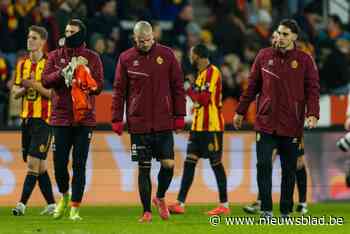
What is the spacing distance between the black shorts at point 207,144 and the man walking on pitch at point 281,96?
100 inches

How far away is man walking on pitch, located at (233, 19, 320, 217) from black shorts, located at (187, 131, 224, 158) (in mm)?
2552

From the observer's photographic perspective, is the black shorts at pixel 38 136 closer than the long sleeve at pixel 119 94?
No

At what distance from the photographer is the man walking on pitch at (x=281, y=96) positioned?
1562cm

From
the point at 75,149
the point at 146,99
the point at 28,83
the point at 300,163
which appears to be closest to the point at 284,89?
the point at 146,99

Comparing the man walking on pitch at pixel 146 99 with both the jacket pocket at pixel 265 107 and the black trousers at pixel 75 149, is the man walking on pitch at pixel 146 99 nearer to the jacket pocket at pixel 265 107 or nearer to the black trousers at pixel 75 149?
the black trousers at pixel 75 149

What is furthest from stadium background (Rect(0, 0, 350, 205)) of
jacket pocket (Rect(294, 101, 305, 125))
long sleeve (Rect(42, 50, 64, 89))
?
jacket pocket (Rect(294, 101, 305, 125))

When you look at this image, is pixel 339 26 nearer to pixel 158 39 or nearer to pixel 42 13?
pixel 158 39

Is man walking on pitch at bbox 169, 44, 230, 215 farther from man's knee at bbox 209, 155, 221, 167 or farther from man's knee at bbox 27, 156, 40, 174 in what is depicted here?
man's knee at bbox 27, 156, 40, 174

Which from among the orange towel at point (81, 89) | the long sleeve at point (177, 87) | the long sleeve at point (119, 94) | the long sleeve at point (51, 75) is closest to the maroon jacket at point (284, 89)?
the long sleeve at point (177, 87)

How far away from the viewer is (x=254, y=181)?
20672 mm

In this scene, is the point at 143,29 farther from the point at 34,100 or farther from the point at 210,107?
the point at 210,107

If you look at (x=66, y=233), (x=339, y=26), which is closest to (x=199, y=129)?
(x=66, y=233)

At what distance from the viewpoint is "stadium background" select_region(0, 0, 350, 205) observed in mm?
20422

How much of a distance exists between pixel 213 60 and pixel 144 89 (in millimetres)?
6406
